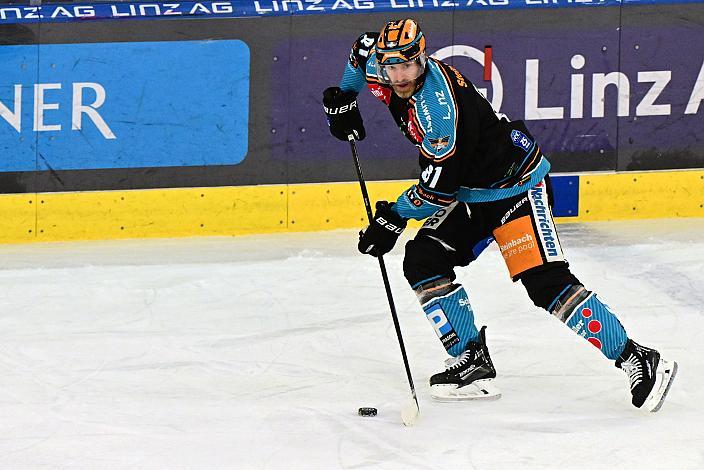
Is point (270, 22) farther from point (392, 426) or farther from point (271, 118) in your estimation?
point (392, 426)

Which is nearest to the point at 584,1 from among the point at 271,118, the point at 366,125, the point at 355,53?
the point at 366,125

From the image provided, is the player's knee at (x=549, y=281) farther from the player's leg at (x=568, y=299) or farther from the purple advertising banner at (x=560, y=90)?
the purple advertising banner at (x=560, y=90)

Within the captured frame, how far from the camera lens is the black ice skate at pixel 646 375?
4.57 m

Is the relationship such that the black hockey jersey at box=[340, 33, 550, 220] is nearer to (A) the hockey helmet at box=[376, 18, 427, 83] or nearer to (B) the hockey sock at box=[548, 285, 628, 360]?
(A) the hockey helmet at box=[376, 18, 427, 83]

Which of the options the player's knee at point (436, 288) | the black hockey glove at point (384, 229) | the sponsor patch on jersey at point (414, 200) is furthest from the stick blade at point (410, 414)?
the sponsor patch on jersey at point (414, 200)

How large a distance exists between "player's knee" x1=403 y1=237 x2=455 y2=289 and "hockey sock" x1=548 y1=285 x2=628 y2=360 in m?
0.42

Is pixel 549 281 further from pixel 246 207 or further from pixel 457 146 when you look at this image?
pixel 246 207

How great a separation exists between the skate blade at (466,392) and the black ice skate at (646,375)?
48 centimetres

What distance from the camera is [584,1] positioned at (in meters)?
7.84

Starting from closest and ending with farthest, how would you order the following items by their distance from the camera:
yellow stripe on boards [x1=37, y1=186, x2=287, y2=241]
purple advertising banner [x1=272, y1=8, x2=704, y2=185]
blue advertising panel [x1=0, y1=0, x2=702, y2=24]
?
1. blue advertising panel [x1=0, y1=0, x2=702, y2=24]
2. yellow stripe on boards [x1=37, y1=186, x2=287, y2=241]
3. purple advertising banner [x1=272, y1=8, x2=704, y2=185]

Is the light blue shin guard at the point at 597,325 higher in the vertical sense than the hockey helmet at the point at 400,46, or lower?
lower

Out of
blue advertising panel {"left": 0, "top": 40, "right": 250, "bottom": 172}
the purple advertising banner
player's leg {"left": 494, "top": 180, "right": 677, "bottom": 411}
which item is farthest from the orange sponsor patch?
blue advertising panel {"left": 0, "top": 40, "right": 250, "bottom": 172}

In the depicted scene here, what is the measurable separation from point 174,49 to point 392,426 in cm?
372

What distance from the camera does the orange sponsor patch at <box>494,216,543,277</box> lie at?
4645 mm
